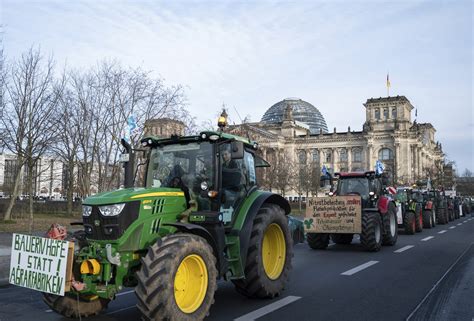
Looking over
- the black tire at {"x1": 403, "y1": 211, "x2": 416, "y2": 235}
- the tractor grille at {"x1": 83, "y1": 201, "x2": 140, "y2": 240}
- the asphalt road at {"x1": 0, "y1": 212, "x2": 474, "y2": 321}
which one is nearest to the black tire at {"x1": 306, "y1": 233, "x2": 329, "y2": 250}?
the asphalt road at {"x1": 0, "y1": 212, "x2": 474, "y2": 321}

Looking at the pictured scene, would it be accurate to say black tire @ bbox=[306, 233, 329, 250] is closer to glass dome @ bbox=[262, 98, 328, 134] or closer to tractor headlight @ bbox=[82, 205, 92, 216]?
tractor headlight @ bbox=[82, 205, 92, 216]

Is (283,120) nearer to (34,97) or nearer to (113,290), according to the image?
(34,97)

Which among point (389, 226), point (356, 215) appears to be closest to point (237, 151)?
point (356, 215)

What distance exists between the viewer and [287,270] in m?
7.94

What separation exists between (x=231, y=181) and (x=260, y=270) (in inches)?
58.5

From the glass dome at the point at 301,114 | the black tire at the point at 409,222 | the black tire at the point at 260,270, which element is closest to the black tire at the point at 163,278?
the black tire at the point at 260,270

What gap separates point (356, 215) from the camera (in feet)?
45.1

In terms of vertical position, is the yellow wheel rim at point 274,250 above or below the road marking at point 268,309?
above

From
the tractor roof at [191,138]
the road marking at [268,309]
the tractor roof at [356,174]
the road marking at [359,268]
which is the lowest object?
the road marking at [268,309]

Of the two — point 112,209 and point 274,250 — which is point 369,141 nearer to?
point 274,250

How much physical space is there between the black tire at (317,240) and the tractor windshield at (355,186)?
212 centimetres

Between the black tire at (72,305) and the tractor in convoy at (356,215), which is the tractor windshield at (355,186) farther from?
the black tire at (72,305)

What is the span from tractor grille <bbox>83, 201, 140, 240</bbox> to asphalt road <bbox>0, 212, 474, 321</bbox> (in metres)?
1.41

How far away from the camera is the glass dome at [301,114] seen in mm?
131875
